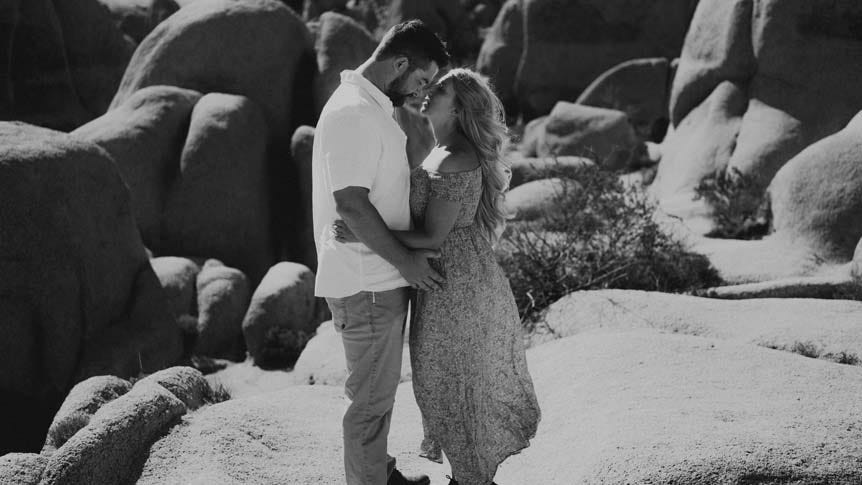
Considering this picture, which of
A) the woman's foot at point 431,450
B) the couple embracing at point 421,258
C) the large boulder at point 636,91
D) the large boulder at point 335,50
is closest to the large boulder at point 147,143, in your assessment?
the large boulder at point 335,50

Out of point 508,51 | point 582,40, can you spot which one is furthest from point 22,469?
point 508,51

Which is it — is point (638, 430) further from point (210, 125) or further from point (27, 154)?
point (210, 125)

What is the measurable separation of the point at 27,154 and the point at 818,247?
7422 millimetres

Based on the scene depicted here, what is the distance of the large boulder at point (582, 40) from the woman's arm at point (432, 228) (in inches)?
666

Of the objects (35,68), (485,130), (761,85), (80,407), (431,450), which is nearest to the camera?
(485,130)

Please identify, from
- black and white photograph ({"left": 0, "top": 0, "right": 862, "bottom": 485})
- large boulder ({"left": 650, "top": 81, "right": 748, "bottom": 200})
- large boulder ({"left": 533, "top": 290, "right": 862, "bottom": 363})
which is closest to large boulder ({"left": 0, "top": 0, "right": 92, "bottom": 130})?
black and white photograph ({"left": 0, "top": 0, "right": 862, "bottom": 485})

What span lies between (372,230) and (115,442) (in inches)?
73.7

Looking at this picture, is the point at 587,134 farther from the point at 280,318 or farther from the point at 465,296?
the point at 465,296

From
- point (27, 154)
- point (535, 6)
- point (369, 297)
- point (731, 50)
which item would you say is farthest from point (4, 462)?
point (535, 6)

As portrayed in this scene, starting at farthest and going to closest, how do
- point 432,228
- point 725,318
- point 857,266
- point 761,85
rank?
point 761,85, point 857,266, point 725,318, point 432,228

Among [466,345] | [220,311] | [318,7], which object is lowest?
[318,7]

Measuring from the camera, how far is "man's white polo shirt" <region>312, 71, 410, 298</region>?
146 inches

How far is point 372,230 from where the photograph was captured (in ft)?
12.2

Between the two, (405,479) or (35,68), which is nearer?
(405,479)
